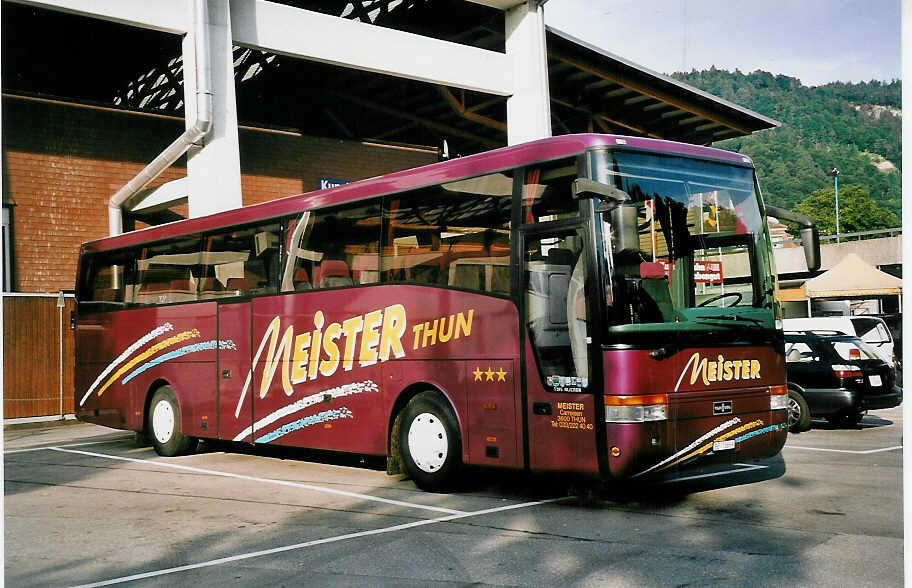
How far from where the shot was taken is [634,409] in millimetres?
7754

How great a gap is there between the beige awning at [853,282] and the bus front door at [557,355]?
62.9ft

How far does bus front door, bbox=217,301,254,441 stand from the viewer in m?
12.2

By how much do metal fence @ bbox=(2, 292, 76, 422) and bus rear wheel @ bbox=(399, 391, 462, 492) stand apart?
12.5 metres

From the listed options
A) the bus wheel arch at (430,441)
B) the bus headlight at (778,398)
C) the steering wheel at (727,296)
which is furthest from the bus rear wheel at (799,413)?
the bus wheel arch at (430,441)

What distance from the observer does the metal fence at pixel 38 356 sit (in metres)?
19.7

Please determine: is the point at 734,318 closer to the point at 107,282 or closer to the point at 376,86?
the point at 107,282

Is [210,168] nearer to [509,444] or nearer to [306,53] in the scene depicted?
[306,53]

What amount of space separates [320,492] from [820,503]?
4.73 meters

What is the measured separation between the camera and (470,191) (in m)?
9.33

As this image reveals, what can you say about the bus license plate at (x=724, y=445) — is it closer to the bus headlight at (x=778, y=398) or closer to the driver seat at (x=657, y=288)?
the bus headlight at (x=778, y=398)

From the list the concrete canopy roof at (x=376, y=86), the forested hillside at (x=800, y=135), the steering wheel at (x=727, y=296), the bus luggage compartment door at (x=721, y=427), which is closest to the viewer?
the bus luggage compartment door at (x=721, y=427)

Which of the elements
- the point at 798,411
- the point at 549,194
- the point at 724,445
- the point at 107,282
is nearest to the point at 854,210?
the point at 798,411

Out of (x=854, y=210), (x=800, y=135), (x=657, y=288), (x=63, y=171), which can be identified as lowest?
(x=657, y=288)

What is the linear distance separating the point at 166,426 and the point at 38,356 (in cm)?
792
